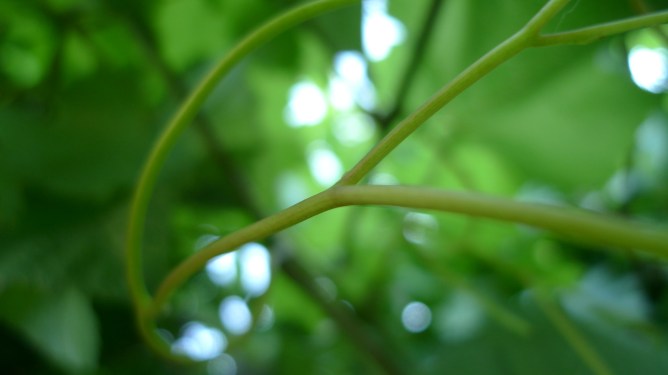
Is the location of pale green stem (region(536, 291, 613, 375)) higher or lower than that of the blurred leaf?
lower

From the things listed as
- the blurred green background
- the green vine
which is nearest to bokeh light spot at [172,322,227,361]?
the blurred green background

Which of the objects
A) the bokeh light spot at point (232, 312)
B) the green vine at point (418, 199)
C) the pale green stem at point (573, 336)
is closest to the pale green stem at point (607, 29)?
the green vine at point (418, 199)

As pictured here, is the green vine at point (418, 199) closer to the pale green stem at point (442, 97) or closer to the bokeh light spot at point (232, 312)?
the pale green stem at point (442, 97)

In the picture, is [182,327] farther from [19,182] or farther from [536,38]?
[536,38]

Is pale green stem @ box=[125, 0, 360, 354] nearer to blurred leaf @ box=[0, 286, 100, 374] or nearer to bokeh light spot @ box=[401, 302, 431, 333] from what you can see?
blurred leaf @ box=[0, 286, 100, 374]

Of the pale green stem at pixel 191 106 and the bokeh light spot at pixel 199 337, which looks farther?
the bokeh light spot at pixel 199 337

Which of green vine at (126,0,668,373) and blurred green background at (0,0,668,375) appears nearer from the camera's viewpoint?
green vine at (126,0,668,373)

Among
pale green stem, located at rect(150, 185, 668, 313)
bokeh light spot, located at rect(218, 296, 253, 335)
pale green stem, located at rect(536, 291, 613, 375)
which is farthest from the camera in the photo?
bokeh light spot, located at rect(218, 296, 253, 335)

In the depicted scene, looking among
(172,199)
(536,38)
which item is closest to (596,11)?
(536,38)

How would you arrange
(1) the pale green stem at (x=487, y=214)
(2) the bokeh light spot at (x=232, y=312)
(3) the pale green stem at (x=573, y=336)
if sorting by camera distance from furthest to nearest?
(2) the bokeh light spot at (x=232, y=312) → (3) the pale green stem at (x=573, y=336) → (1) the pale green stem at (x=487, y=214)
